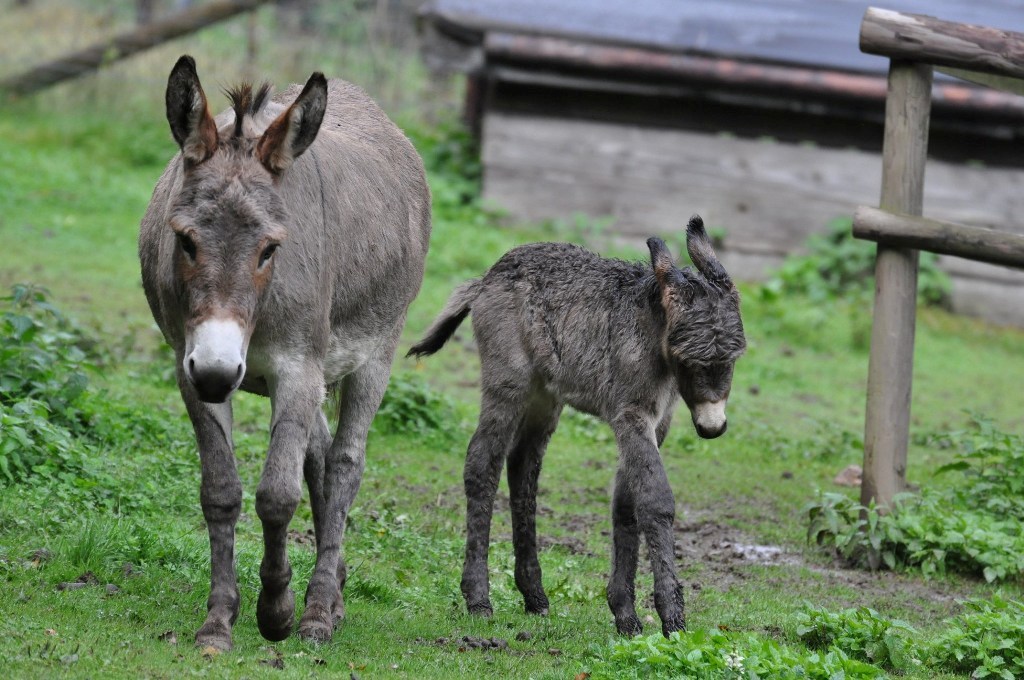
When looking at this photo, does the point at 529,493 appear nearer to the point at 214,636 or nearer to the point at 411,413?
the point at 214,636

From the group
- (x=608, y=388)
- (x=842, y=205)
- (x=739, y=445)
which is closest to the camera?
(x=608, y=388)

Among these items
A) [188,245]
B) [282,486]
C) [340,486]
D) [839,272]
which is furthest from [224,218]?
Result: [839,272]

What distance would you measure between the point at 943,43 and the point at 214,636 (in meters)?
4.97

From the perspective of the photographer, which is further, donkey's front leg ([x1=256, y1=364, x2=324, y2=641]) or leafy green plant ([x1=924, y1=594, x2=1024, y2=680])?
leafy green plant ([x1=924, y1=594, x2=1024, y2=680])

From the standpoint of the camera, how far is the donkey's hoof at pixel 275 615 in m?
4.63

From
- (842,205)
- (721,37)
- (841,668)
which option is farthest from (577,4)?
(841,668)

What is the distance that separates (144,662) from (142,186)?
11360 mm

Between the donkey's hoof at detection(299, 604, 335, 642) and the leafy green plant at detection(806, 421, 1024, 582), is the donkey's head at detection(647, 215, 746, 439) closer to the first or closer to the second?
the donkey's hoof at detection(299, 604, 335, 642)

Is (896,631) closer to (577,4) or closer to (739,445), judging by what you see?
(739,445)

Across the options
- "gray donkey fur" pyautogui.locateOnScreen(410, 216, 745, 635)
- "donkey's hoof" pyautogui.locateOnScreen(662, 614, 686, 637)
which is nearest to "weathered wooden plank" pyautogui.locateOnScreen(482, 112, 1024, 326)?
"gray donkey fur" pyautogui.locateOnScreen(410, 216, 745, 635)

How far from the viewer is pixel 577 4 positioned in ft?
49.8

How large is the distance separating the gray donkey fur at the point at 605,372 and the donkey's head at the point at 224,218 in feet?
5.15

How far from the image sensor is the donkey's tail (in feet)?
19.9

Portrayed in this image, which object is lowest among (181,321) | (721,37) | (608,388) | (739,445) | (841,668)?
(739,445)
